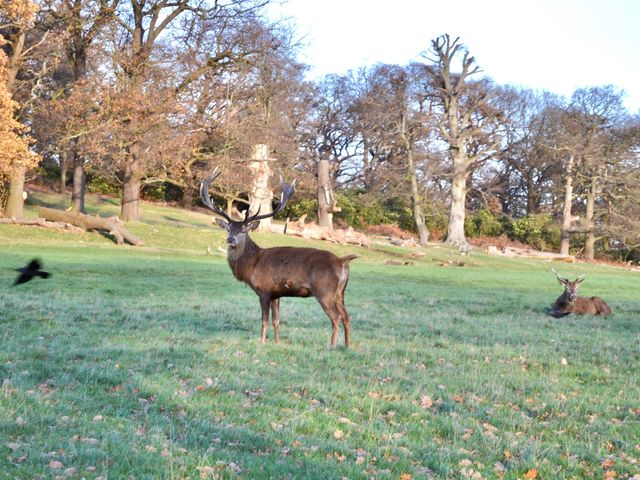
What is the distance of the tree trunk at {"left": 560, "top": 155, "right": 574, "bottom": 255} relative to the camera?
52.4 m

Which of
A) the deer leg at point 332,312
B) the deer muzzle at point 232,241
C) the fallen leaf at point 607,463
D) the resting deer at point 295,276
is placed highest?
the deer muzzle at point 232,241

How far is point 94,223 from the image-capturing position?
111ft

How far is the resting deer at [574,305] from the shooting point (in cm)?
1712

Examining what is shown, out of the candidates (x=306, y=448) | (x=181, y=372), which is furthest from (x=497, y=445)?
(x=181, y=372)

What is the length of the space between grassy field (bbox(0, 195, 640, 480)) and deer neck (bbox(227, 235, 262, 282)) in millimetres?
970

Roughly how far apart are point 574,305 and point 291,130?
36894mm

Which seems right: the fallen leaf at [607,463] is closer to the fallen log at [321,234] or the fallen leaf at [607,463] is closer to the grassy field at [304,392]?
the grassy field at [304,392]

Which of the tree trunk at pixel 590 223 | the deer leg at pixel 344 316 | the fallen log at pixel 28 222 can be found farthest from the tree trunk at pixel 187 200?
the deer leg at pixel 344 316

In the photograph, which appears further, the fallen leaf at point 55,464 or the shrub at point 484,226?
the shrub at point 484,226

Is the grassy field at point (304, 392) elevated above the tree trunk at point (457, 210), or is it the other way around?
the tree trunk at point (457, 210)

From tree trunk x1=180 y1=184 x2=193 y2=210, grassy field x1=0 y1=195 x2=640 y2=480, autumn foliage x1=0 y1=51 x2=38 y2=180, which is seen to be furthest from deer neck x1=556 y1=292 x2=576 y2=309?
tree trunk x1=180 y1=184 x2=193 y2=210

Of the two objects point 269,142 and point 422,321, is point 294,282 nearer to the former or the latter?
point 422,321

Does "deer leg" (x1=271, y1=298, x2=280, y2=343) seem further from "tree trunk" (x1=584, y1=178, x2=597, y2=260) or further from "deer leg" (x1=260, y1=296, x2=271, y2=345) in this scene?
"tree trunk" (x1=584, y1=178, x2=597, y2=260)

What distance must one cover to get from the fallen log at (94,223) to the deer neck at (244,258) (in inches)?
845
